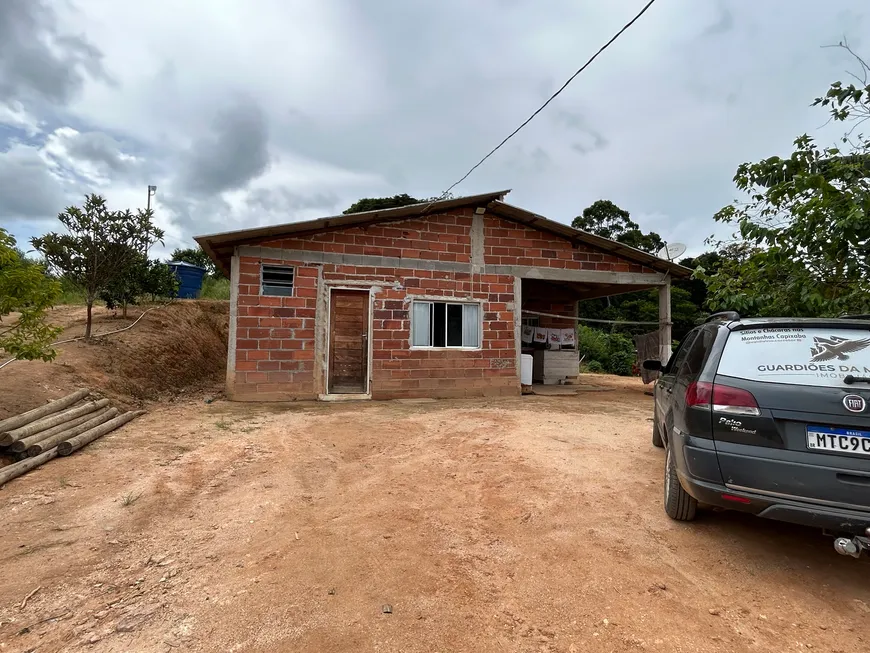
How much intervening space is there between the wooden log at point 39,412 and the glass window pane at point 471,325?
6.35 meters

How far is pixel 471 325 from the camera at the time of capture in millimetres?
9586

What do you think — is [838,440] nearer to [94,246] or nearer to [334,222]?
[334,222]

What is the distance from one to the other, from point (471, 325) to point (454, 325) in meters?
0.37

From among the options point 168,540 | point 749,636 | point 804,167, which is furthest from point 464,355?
point 749,636

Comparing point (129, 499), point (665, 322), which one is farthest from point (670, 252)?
point (129, 499)

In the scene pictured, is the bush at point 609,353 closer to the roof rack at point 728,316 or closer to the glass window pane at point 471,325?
the glass window pane at point 471,325

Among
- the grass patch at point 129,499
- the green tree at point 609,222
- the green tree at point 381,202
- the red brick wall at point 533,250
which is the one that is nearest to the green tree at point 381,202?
the green tree at point 381,202

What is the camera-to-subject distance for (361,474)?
14.4 feet

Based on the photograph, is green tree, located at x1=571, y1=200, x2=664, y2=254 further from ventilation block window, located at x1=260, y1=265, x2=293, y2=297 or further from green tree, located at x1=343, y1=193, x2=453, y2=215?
ventilation block window, located at x1=260, y1=265, x2=293, y2=297

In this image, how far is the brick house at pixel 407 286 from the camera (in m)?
8.28

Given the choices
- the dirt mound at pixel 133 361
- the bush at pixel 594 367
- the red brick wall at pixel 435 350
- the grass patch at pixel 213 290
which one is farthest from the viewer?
the bush at pixel 594 367

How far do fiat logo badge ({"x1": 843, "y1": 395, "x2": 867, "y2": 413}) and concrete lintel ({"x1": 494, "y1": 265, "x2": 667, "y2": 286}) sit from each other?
7539 millimetres

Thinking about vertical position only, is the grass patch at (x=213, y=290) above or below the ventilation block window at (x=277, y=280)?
above

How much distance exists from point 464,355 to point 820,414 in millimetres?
7246
